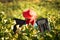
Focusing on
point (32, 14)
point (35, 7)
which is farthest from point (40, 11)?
point (32, 14)

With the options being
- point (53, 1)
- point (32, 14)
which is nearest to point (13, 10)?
point (53, 1)

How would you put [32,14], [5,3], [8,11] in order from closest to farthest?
[32,14] → [8,11] → [5,3]

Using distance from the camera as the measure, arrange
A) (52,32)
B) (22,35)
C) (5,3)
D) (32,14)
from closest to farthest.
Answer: (22,35)
(52,32)
(32,14)
(5,3)

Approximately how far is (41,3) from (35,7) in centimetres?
36

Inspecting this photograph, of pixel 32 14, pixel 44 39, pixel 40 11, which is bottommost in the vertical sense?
pixel 40 11

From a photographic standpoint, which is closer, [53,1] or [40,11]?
[40,11]

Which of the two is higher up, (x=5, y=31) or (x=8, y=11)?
(x=5, y=31)

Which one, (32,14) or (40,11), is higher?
(32,14)

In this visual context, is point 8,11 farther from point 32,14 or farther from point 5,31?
point 5,31

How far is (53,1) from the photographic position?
27.1ft

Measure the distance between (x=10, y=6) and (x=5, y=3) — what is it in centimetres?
28

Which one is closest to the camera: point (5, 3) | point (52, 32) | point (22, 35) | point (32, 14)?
point (22, 35)

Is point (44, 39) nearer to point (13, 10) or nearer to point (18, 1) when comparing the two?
point (13, 10)

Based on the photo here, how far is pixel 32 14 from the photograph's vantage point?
16.4ft
